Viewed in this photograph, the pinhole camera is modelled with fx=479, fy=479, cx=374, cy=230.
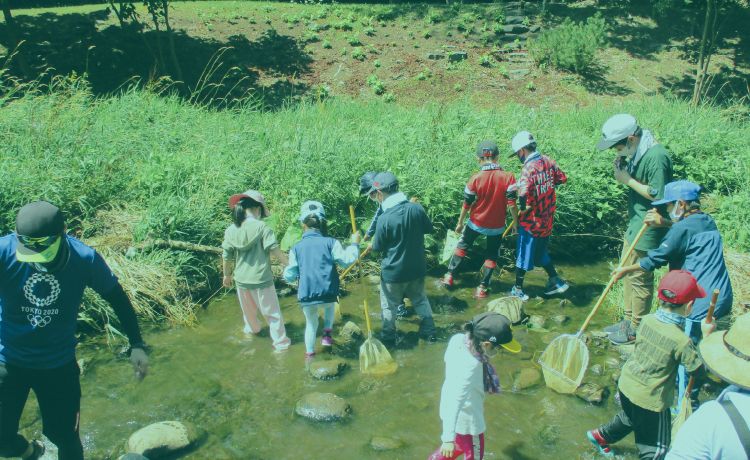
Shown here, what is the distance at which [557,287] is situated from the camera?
616cm

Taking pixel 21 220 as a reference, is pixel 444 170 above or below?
below

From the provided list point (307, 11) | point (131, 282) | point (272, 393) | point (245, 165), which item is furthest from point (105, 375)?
point (307, 11)

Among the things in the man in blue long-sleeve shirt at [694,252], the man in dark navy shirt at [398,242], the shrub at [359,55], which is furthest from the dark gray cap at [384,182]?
the shrub at [359,55]

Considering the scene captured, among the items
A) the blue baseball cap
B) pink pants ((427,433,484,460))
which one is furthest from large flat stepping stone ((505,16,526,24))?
pink pants ((427,433,484,460))

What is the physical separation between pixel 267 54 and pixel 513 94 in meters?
7.80

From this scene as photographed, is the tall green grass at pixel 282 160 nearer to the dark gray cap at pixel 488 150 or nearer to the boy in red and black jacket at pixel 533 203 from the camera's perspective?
the dark gray cap at pixel 488 150

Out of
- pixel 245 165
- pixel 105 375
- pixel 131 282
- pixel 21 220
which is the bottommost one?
pixel 105 375

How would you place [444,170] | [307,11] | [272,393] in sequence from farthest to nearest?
[307,11] < [444,170] < [272,393]

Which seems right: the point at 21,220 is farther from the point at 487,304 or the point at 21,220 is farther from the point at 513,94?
the point at 513,94

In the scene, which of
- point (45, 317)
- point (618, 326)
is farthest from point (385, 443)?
point (618, 326)

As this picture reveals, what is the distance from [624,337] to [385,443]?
290 cm

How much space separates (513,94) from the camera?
13.9 metres

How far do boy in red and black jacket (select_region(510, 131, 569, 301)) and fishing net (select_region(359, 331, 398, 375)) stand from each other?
2262 mm

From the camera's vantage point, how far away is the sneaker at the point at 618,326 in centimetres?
512
